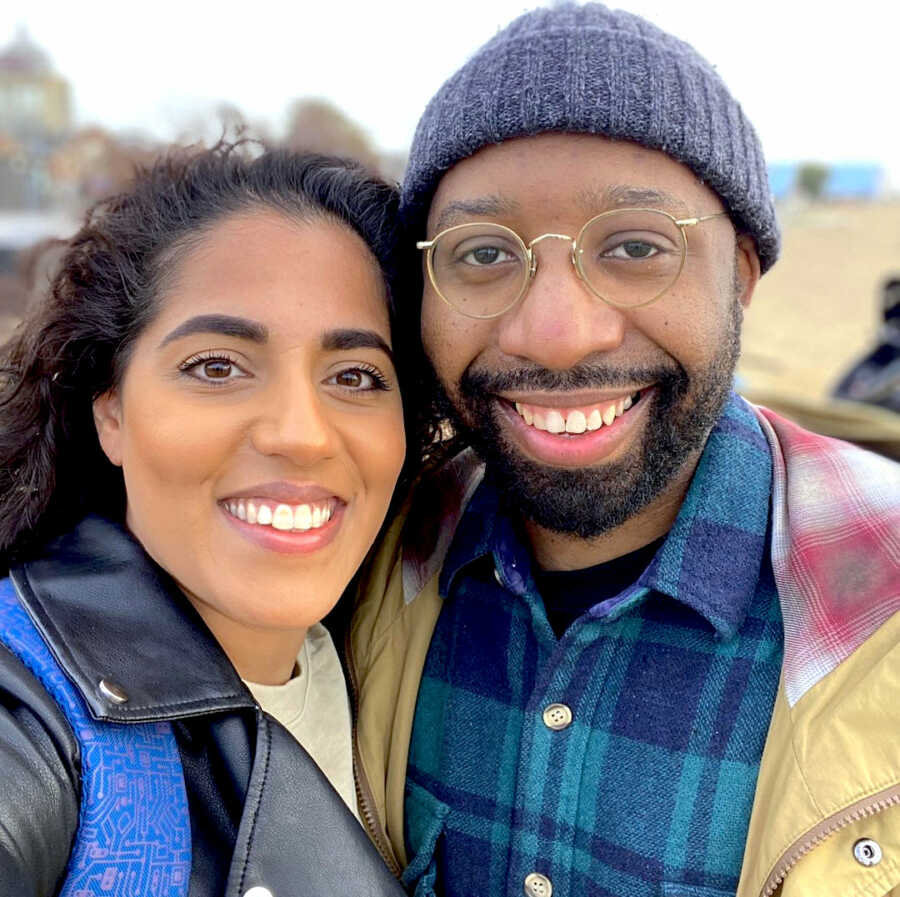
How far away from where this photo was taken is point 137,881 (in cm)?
137

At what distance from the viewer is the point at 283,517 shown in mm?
1796

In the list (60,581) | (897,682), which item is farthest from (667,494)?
(60,581)

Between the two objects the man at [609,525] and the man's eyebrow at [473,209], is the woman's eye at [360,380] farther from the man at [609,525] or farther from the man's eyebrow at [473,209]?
the man's eyebrow at [473,209]

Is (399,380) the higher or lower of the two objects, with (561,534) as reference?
higher

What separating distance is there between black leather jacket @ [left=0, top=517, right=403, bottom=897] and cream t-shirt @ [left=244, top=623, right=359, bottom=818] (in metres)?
0.31

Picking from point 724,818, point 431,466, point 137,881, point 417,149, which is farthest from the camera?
point 431,466

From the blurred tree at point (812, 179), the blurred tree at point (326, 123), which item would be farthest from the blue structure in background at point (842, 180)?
the blurred tree at point (326, 123)

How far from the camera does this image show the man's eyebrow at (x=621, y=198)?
71.9 inches

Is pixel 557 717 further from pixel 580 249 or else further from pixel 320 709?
pixel 580 249

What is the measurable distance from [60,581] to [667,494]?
47.5 inches

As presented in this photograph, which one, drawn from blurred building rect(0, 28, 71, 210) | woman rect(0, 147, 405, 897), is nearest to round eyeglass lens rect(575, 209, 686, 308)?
woman rect(0, 147, 405, 897)

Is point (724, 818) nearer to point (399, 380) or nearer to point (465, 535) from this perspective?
point (465, 535)

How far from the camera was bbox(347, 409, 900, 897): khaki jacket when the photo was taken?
1.46 metres

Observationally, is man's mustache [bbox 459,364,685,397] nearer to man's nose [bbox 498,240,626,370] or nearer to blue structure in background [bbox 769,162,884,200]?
man's nose [bbox 498,240,626,370]
